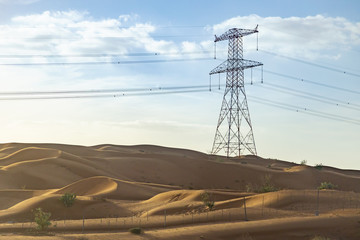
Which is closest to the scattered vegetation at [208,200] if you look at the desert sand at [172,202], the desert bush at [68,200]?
the desert sand at [172,202]

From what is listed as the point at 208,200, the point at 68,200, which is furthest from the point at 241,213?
the point at 68,200

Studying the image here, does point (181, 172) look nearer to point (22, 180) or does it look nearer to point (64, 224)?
point (22, 180)

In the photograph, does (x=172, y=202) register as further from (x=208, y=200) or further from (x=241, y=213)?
(x=241, y=213)

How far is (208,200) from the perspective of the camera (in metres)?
50.2

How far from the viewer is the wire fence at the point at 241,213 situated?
40.7 meters

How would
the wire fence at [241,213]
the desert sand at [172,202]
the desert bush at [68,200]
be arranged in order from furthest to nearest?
the desert bush at [68,200]
the wire fence at [241,213]
the desert sand at [172,202]

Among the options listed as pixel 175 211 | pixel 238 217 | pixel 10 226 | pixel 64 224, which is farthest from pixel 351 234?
pixel 10 226

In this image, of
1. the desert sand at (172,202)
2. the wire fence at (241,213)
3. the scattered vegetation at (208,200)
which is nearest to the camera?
the desert sand at (172,202)

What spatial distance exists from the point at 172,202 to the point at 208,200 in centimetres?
376

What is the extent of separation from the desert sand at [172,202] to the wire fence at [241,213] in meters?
0.08

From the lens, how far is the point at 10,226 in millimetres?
41000

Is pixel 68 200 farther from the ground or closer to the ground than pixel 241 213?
farther from the ground

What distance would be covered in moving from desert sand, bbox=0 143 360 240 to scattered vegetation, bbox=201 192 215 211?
0.33 m

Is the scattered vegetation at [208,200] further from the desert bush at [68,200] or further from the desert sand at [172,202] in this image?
the desert bush at [68,200]
